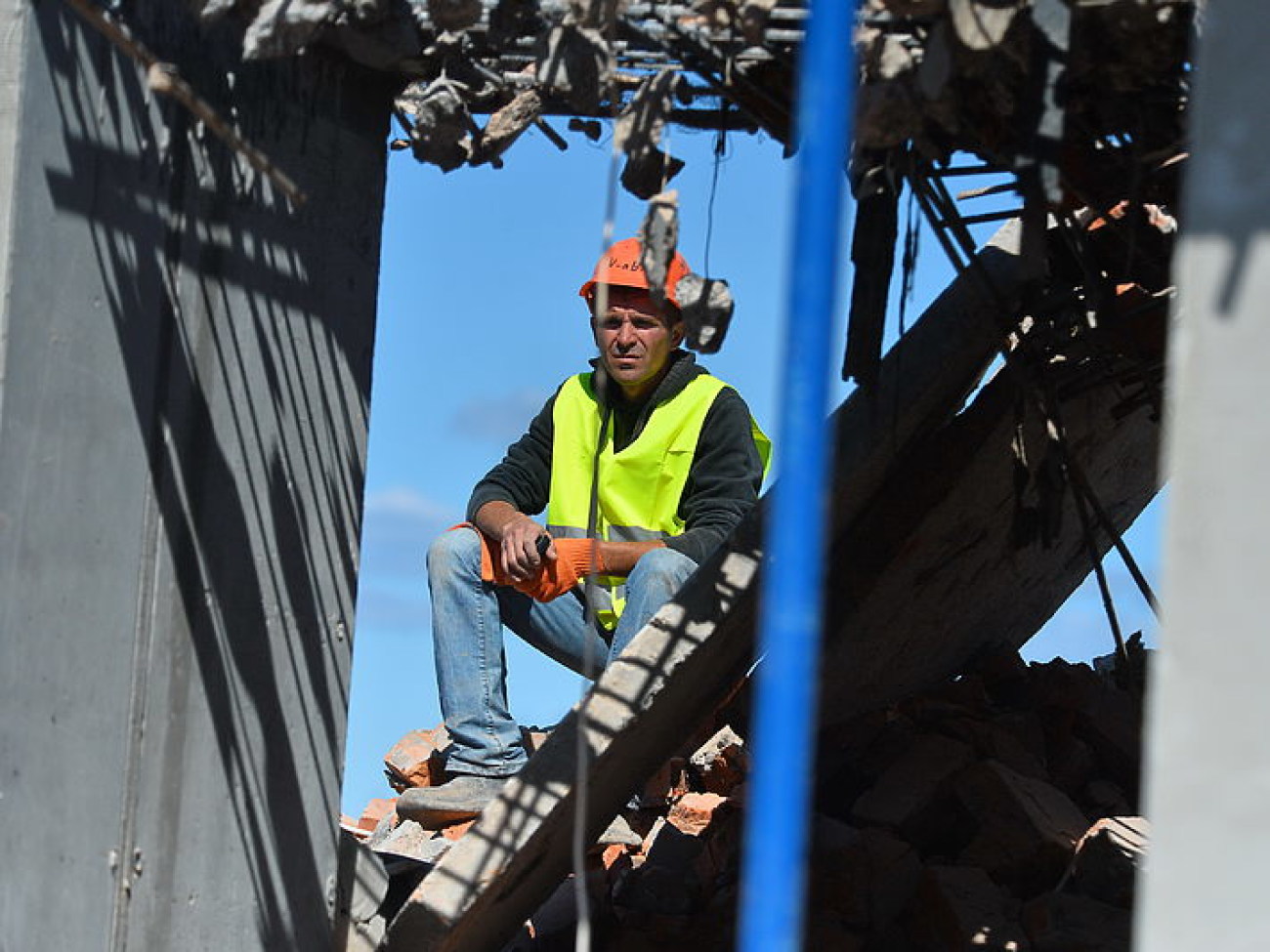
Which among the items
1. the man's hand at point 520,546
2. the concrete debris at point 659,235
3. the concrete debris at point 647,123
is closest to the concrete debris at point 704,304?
the concrete debris at point 659,235

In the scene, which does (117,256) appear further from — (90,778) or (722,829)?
(722,829)

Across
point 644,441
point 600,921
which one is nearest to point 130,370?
point 644,441

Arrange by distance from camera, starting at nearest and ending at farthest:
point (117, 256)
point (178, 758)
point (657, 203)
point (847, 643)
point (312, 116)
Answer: point (657, 203), point (117, 256), point (178, 758), point (312, 116), point (847, 643)

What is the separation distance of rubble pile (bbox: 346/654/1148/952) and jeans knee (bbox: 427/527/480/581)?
3.39 ft

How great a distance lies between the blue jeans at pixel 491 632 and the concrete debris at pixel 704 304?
5.14ft

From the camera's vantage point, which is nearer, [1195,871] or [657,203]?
[1195,871]

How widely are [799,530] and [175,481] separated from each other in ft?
9.28

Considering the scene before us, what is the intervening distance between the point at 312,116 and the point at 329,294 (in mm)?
555

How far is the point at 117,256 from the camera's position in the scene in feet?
18.1

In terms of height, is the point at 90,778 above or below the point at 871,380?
below

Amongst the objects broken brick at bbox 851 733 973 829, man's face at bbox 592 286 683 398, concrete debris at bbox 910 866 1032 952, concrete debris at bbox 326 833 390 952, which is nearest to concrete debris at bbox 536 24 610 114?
man's face at bbox 592 286 683 398

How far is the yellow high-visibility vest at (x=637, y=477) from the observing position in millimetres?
7473

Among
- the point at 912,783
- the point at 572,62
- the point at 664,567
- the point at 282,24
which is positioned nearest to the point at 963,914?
the point at 912,783

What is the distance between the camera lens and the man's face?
24.9ft
